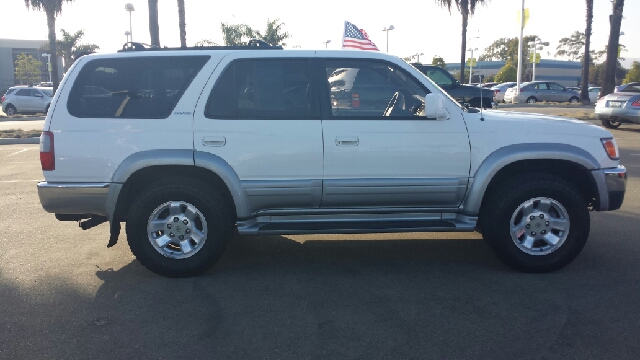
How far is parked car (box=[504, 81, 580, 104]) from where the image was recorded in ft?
120

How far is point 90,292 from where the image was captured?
4.98 m

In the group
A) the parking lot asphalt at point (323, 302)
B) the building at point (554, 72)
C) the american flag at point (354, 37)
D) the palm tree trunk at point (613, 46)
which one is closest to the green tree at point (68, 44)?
the building at point (554, 72)

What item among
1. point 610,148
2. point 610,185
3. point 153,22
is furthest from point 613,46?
point 610,185

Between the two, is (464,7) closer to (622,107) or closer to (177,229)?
(622,107)

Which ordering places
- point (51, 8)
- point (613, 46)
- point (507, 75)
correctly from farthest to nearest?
point (507, 75), point (51, 8), point (613, 46)

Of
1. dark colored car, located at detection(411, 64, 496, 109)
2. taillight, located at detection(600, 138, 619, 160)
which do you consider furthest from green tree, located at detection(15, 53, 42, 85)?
taillight, located at detection(600, 138, 619, 160)

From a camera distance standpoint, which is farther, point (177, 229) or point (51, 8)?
point (51, 8)

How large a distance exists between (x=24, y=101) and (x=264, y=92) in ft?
97.0

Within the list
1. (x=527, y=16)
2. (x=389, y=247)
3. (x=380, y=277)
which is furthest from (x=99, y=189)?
(x=527, y=16)

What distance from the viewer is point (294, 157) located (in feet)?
17.0

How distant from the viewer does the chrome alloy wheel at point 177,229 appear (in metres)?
5.21

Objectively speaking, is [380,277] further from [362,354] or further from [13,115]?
[13,115]

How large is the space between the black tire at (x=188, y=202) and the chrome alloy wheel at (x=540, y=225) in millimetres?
2593

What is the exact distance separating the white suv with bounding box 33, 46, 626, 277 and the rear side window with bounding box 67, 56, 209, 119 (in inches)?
0.4
